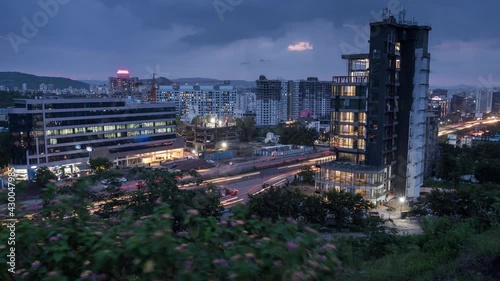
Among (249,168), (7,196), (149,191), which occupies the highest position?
(7,196)

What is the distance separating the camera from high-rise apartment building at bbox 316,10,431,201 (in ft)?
53.7

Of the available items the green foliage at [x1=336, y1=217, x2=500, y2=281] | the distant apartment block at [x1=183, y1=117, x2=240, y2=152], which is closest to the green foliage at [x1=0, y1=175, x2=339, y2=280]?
the green foliage at [x1=336, y1=217, x2=500, y2=281]

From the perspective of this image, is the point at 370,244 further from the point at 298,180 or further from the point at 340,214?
the point at 298,180

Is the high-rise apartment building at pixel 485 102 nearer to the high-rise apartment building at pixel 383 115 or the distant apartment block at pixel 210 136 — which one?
the distant apartment block at pixel 210 136

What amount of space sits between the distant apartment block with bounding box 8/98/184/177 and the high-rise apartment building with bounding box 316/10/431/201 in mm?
15727

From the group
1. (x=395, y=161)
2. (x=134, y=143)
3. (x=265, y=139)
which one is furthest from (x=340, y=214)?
(x=265, y=139)

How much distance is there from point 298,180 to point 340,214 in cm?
781

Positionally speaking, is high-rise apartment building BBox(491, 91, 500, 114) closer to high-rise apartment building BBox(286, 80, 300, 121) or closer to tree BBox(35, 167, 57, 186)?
high-rise apartment building BBox(286, 80, 300, 121)

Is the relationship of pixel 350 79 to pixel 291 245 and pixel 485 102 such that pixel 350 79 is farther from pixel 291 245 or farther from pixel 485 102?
pixel 485 102

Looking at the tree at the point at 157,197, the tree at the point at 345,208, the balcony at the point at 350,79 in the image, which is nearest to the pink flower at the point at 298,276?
the tree at the point at 157,197

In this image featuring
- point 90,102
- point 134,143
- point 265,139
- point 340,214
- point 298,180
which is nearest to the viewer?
point 340,214

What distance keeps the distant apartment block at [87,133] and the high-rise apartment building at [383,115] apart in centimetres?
1573

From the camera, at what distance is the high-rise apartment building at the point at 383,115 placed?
16359 millimetres

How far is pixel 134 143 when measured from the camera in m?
27.7
